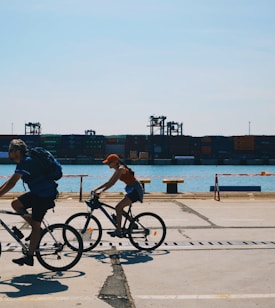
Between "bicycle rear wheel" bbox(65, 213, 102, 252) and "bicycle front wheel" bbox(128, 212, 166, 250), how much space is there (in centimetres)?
59

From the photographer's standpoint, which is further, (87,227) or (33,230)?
(87,227)

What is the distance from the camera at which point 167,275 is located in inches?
265

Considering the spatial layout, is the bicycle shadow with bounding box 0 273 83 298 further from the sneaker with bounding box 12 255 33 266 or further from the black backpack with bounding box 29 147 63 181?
the black backpack with bounding box 29 147 63 181

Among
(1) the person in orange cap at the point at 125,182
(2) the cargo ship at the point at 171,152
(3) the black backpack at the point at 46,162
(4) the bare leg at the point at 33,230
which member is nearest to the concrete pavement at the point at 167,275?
(4) the bare leg at the point at 33,230

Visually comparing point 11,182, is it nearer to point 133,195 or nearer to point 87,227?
point 87,227

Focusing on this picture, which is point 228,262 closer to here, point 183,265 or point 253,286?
point 183,265

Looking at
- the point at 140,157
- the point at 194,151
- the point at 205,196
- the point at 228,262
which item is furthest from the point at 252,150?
the point at 228,262

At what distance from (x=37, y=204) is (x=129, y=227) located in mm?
2459

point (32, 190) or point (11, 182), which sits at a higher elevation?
point (11, 182)

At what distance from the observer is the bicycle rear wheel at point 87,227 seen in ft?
27.9

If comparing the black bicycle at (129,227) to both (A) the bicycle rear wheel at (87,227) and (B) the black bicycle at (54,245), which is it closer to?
(A) the bicycle rear wheel at (87,227)

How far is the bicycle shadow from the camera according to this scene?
5832mm

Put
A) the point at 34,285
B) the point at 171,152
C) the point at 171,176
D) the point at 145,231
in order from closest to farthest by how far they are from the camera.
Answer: the point at 34,285, the point at 145,231, the point at 171,176, the point at 171,152

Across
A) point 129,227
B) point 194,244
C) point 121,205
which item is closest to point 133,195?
point 121,205
